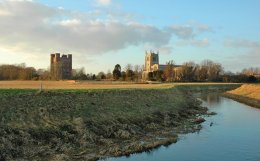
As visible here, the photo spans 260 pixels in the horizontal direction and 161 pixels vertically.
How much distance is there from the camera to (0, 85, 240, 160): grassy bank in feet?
62.9

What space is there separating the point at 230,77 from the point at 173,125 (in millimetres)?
124269

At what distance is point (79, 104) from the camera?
27.9 meters

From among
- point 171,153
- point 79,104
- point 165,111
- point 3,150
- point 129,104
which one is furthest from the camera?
point 165,111

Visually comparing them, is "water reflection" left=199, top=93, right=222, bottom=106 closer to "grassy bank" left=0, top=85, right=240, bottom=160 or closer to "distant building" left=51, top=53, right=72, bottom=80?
"grassy bank" left=0, top=85, right=240, bottom=160

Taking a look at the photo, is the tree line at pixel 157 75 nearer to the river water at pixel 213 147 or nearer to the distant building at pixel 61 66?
the distant building at pixel 61 66

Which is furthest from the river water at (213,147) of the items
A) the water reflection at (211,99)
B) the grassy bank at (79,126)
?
the water reflection at (211,99)

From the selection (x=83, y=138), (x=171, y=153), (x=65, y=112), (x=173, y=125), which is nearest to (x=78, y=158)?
(x=83, y=138)

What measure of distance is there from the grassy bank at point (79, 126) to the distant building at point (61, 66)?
121124mm

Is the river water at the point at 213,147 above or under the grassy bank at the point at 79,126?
under

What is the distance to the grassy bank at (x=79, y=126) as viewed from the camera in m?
19.2

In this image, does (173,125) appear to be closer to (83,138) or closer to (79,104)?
(79,104)

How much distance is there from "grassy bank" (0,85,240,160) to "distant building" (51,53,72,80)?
12112 cm

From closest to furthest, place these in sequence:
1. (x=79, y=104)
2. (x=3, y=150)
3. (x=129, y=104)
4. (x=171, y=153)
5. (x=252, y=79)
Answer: (x=3, y=150) < (x=171, y=153) < (x=79, y=104) < (x=129, y=104) < (x=252, y=79)

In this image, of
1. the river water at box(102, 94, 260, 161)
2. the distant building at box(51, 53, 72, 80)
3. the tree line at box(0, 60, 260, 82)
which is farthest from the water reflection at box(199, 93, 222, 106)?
the distant building at box(51, 53, 72, 80)
